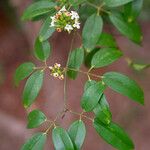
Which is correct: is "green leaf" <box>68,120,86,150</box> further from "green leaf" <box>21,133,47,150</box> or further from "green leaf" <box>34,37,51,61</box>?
"green leaf" <box>34,37,51,61</box>

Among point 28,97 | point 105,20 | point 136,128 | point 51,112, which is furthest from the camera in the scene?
point 136,128

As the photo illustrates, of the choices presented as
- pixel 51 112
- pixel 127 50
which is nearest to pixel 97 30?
pixel 51 112

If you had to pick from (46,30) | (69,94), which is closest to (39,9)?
(46,30)

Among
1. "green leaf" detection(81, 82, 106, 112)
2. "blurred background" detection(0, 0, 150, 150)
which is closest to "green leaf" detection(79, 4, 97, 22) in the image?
"green leaf" detection(81, 82, 106, 112)

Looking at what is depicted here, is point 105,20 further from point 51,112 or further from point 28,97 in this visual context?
point 51,112

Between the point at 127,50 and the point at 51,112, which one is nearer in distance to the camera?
the point at 51,112

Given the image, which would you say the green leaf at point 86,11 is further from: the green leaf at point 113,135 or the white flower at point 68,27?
the green leaf at point 113,135
